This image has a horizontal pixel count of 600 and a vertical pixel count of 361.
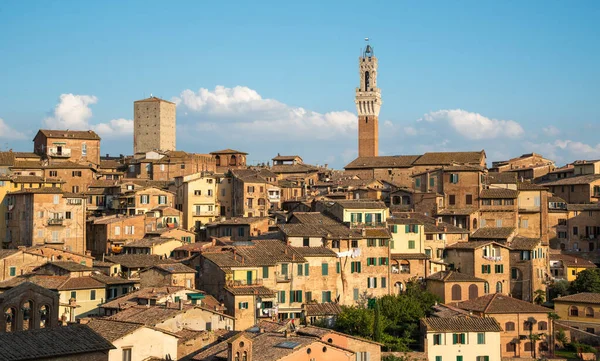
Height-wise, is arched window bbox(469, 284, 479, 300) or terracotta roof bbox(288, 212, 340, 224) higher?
terracotta roof bbox(288, 212, 340, 224)

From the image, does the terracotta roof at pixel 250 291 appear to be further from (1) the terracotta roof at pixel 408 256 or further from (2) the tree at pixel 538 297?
(2) the tree at pixel 538 297

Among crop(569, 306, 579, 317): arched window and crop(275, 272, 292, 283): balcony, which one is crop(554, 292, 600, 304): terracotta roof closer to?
crop(569, 306, 579, 317): arched window

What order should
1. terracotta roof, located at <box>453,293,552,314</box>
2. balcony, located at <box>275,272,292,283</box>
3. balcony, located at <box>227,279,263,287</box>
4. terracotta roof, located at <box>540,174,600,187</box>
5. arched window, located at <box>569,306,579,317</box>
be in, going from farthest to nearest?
terracotta roof, located at <box>540,174,600,187</box>
arched window, located at <box>569,306,579,317</box>
terracotta roof, located at <box>453,293,552,314</box>
balcony, located at <box>275,272,292,283</box>
balcony, located at <box>227,279,263,287</box>

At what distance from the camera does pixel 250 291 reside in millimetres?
48844

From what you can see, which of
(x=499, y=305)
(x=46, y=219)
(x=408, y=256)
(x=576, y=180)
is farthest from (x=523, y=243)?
(x=46, y=219)

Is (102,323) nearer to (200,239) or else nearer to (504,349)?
(504,349)

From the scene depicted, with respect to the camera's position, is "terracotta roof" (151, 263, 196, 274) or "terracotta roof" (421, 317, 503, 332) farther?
"terracotta roof" (151, 263, 196, 274)

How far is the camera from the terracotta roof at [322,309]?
168ft

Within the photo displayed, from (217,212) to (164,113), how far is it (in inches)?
1641

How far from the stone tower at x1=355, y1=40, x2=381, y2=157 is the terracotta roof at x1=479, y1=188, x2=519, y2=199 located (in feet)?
163

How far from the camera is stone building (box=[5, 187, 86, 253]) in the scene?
207ft

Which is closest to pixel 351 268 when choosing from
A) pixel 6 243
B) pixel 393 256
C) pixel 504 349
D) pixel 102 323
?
pixel 393 256

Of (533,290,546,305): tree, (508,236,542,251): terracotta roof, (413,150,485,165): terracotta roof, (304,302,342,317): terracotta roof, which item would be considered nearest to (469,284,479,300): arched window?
(508,236,542,251): terracotta roof

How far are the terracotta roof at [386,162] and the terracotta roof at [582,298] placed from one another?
31.8 metres
